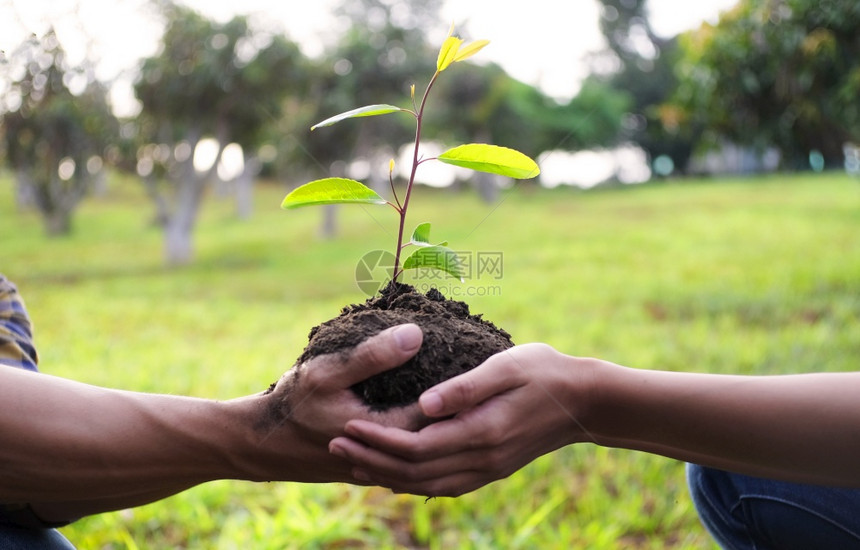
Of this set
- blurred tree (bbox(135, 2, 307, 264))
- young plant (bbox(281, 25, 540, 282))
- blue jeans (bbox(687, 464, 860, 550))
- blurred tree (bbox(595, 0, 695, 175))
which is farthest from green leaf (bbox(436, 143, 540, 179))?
blurred tree (bbox(595, 0, 695, 175))

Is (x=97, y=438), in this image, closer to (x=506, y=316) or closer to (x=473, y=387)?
(x=473, y=387)

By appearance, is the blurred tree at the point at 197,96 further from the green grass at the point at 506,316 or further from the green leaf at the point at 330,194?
the green leaf at the point at 330,194

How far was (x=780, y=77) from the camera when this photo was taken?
3822mm

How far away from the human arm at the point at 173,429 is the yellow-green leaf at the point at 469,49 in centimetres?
43

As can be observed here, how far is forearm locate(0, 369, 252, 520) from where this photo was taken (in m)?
0.86

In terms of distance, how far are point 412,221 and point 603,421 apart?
488mm

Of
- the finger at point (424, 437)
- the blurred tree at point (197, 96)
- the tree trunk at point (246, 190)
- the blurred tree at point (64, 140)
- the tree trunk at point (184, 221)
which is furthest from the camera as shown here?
the tree trunk at point (246, 190)

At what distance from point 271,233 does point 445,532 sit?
7.16m

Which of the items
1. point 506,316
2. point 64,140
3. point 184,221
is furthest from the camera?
point 184,221

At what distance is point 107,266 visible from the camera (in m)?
7.50

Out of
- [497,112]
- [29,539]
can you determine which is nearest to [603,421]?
[29,539]

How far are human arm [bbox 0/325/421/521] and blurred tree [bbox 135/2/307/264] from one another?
6.97 metres

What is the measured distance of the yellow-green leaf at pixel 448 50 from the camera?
3.26 feet

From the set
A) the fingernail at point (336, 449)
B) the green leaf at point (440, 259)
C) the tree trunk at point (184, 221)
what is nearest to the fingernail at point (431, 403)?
the fingernail at point (336, 449)
